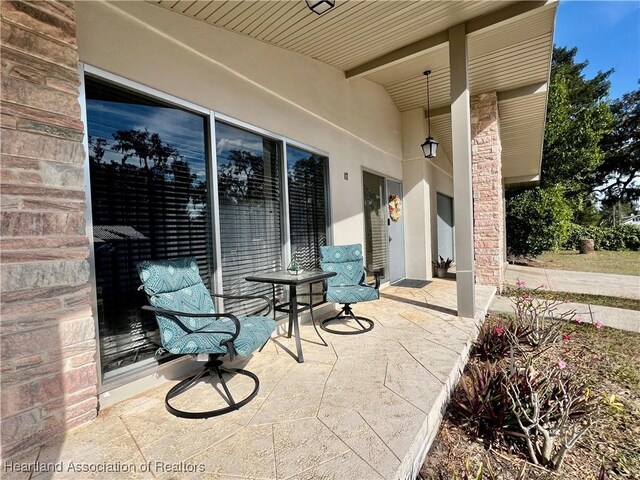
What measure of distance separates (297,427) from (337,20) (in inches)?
151

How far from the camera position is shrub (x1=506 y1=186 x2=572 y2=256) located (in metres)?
10.1

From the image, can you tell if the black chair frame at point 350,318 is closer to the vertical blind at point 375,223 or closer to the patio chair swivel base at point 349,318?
the patio chair swivel base at point 349,318

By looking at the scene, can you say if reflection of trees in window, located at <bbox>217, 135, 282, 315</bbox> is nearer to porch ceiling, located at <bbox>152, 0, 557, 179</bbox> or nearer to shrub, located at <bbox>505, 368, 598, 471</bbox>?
porch ceiling, located at <bbox>152, 0, 557, 179</bbox>

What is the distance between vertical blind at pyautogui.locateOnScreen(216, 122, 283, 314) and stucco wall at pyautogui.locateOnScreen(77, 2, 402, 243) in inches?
9.7

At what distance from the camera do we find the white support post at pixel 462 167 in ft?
12.8

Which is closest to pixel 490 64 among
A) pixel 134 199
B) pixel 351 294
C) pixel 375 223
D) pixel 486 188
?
pixel 486 188

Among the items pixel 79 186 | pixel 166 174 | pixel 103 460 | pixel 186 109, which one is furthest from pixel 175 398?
pixel 186 109

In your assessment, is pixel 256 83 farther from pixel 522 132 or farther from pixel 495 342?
pixel 522 132

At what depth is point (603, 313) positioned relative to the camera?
14.8 feet

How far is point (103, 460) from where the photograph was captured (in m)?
1.67

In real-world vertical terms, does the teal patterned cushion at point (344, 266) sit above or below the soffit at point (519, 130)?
below

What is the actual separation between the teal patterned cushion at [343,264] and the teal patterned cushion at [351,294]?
0.82 ft

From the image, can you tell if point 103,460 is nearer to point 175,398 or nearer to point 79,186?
point 175,398

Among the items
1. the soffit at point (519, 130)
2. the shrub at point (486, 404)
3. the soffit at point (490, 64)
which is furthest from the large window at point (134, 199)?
the soffit at point (519, 130)
